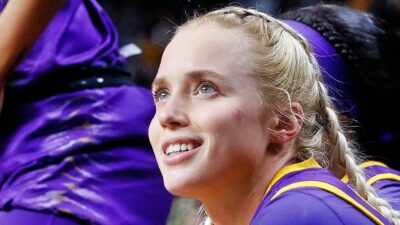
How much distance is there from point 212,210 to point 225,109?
0.18 meters

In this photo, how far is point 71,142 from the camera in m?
1.78

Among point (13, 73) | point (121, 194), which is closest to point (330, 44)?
point (121, 194)

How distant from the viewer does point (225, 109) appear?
4.38 feet

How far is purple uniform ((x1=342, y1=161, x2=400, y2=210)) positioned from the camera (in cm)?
163

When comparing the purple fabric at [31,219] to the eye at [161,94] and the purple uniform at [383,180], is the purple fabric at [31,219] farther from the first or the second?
the purple uniform at [383,180]

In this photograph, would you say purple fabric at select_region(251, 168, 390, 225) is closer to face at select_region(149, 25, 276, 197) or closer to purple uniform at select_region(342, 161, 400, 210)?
face at select_region(149, 25, 276, 197)

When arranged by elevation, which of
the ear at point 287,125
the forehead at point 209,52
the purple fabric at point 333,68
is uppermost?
Answer: the forehead at point 209,52

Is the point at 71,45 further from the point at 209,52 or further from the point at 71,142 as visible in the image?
the point at 209,52

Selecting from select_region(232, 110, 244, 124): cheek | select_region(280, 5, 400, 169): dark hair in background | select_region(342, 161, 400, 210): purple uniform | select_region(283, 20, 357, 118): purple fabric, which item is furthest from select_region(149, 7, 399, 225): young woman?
select_region(280, 5, 400, 169): dark hair in background

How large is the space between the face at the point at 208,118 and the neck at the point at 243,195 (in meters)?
0.01

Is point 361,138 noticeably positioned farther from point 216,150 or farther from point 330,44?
point 216,150

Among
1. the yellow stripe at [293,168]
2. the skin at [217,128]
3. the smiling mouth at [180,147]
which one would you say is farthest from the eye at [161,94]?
the yellow stripe at [293,168]

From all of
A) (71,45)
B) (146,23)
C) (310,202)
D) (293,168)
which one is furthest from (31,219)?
(146,23)

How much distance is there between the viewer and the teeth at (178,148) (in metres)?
1.33
